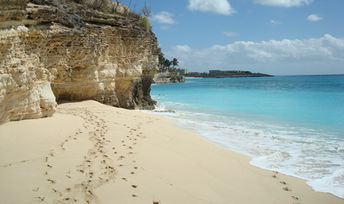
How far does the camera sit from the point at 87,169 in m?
5.21

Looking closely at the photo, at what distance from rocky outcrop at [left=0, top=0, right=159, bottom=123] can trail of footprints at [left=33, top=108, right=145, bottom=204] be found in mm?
1795

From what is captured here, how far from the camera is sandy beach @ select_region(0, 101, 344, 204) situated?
4.47 metres

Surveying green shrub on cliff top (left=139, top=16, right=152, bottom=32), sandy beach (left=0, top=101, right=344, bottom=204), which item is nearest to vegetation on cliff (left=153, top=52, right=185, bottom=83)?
green shrub on cliff top (left=139, top=16, right=152, bottom=32)

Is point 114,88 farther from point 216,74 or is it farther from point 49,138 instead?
point 216,74

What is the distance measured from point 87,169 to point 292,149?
5.63 metres

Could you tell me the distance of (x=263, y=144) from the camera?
9.07m

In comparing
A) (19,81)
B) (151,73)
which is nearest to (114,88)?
(151,73)

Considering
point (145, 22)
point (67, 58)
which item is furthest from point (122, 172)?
point (145, 22)

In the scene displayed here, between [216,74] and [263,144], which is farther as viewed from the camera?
[216,74]

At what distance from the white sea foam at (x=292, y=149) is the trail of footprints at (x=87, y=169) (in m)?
2.92

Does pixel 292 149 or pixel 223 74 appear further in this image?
pixel 223 74

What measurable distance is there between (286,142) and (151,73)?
1117cm

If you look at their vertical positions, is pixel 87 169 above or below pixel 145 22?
below

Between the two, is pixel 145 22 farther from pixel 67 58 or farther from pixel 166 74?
pixel 166 74
